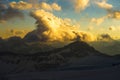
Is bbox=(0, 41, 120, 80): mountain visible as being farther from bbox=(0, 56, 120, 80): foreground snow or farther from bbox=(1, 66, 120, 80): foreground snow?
bbox=(1, 66, 120, 80): foreground snow

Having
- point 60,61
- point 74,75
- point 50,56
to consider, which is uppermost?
point 50,56

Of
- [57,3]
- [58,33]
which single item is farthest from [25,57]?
[57,3]

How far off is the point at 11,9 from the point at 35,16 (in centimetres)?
52

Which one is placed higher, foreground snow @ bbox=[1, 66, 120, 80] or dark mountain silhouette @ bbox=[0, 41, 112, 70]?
dark mountain silhouette @ bbox=[0, 41, 112, 70]

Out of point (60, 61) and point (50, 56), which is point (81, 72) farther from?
point (50, 56)

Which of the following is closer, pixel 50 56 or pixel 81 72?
pixel 81 72

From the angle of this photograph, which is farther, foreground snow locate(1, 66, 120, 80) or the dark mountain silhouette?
the dark mountain silhouette

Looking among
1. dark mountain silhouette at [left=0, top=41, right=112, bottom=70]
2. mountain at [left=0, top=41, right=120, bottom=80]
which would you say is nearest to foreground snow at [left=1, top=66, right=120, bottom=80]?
mountain at [left=0, top=41, right=120, bottom=80]

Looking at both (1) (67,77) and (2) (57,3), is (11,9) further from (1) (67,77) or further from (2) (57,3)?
(1) (67,77)

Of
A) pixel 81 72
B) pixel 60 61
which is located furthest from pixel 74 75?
pixel 60 61

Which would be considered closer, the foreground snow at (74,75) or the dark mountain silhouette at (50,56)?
the foreground snow at (74,75)

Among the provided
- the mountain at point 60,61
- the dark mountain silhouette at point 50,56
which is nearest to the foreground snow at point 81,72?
the mountain at point 60,61

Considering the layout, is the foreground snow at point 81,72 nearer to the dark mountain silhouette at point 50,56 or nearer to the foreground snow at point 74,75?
the foreground snow at point 74,75

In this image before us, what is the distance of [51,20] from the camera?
→ 24.3 ft
